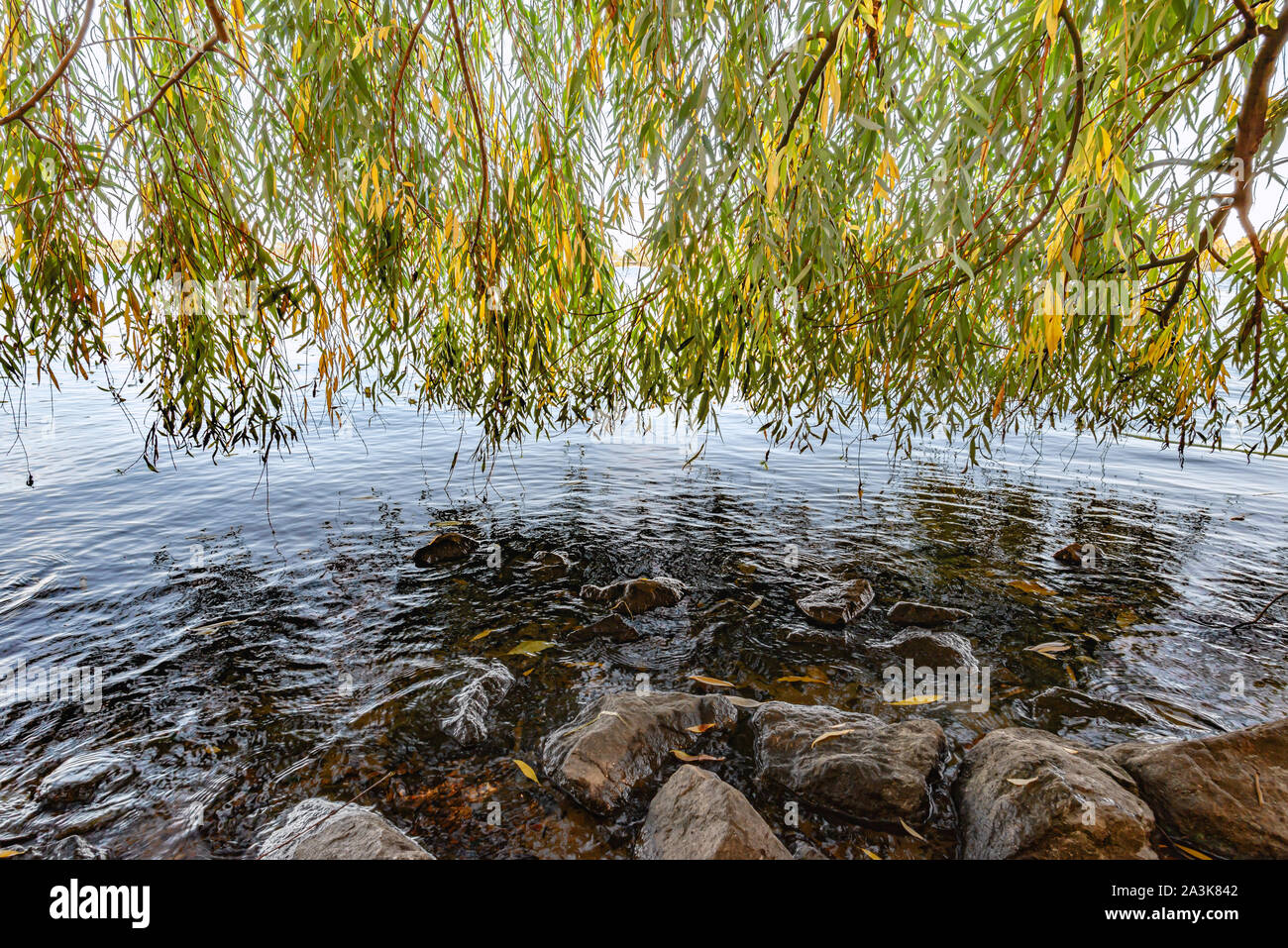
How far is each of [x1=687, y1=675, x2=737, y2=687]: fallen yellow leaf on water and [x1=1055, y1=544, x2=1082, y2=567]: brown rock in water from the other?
383cm

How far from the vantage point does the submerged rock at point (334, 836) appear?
7.25ft

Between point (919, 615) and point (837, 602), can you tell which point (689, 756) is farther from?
point (919, 615)

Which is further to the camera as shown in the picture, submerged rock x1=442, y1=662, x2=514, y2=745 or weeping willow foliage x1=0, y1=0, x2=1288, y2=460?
submerged rock x1=442, y1=662, x2=514, y2=745

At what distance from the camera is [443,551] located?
552cm

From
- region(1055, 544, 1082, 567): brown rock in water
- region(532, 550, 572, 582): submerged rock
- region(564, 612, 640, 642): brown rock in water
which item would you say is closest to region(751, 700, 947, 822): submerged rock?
region(564, 612, 640, 642): brown rock in water

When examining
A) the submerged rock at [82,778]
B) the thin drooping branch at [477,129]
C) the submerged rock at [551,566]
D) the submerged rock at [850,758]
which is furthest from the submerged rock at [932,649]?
the submerged rock at [82,778]

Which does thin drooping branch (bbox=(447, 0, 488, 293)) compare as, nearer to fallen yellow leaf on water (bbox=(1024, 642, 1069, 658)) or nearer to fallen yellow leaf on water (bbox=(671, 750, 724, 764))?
fallen yellow leaf on water (bbox=(671, 750, 724, 764))

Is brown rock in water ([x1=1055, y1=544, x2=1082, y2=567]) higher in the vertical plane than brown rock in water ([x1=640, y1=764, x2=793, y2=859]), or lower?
higher

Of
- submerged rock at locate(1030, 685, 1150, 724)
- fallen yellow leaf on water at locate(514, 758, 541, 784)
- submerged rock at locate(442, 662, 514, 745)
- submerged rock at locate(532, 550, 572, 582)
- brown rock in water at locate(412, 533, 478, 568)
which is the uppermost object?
brown rock in water at locate(412, 533, 478, 568)

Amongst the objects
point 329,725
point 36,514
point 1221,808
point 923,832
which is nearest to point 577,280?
point 329,725

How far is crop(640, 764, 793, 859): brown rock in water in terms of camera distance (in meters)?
2.21

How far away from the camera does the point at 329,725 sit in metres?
3.21

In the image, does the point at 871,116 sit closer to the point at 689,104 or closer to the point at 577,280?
the point at 689,104

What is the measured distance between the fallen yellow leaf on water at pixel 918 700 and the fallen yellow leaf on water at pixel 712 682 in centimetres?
94
